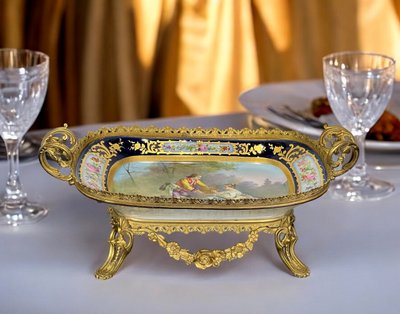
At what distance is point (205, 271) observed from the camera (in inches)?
31.6

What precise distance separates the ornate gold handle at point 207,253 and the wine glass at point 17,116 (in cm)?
20

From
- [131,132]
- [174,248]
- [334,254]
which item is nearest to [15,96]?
[131,132]

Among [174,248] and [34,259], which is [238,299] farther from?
[34,259]

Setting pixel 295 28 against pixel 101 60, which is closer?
pixel 101 60

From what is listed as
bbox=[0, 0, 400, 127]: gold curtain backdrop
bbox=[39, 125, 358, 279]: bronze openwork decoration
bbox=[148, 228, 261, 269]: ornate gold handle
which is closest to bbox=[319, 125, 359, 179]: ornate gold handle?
bbox=[39, 125, 358, 279]: bronze openwork decoration

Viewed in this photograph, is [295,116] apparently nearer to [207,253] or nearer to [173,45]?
[207,253]

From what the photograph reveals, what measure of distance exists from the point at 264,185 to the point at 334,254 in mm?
96

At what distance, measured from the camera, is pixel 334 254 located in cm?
84

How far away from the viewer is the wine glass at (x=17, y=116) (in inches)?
36.2

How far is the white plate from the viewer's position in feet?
3.67

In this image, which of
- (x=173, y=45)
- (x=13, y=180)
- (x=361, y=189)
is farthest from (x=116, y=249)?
(x=173, y=45)

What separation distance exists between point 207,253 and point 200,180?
0.08 m

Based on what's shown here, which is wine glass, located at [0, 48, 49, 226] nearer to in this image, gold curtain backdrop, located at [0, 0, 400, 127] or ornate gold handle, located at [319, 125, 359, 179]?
ornate gold handle, located at [319, 125, 359, 179]

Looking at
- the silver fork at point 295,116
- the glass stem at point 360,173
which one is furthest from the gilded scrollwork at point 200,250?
the silver fork at point 295,116
